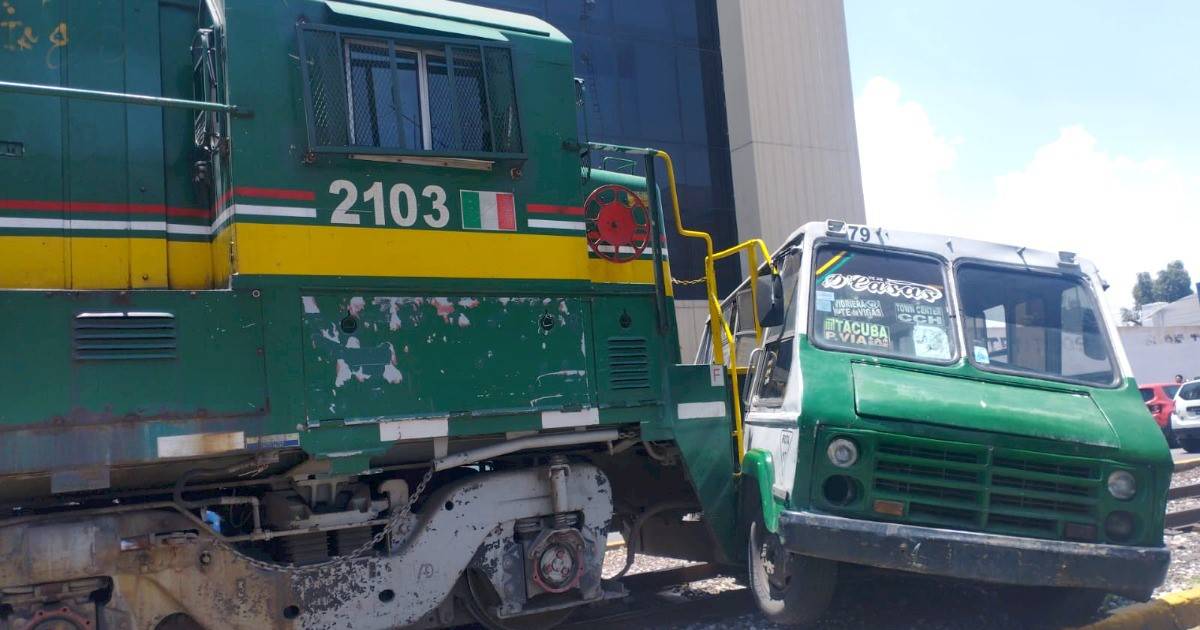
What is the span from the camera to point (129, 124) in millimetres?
4734

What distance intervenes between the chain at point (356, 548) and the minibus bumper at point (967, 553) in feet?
6.42

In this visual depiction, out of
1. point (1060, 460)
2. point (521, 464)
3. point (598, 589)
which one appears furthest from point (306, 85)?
point (1060, 460)

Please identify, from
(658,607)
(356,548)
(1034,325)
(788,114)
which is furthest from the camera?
(788,114)

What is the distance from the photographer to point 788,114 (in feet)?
60.3

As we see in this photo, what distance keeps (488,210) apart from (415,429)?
4.02 ft

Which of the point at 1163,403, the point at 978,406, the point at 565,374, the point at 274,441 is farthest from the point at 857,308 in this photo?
the point at 1163,403

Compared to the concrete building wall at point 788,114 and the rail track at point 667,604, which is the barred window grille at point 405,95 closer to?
the rail track at point 667,604

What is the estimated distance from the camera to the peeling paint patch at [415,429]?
4.61 meters

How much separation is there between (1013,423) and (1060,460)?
0.33 m

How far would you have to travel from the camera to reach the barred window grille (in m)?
4.65

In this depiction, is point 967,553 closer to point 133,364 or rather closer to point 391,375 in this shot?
point 391,375

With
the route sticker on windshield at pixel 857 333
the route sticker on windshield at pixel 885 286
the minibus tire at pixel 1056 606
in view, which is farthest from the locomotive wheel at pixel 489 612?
the minibus tire at pixel 1056 606

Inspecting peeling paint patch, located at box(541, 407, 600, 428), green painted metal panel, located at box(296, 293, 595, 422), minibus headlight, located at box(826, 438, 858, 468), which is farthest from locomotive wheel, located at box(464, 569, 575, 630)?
minibus headlight, located at box(826, 438, 858, 468)

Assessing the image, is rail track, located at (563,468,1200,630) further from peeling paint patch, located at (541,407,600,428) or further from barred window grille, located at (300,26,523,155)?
barred window grille, located at (300,26,523,155)
